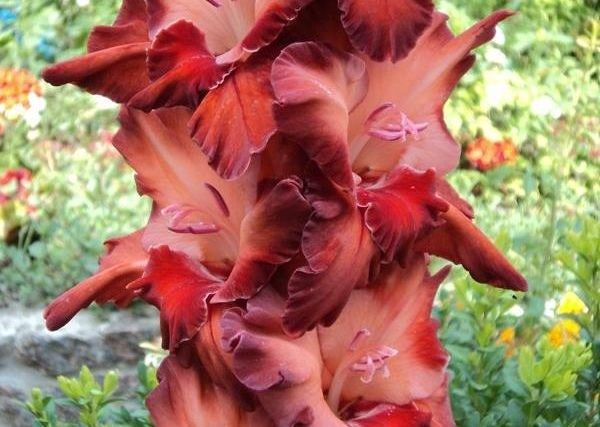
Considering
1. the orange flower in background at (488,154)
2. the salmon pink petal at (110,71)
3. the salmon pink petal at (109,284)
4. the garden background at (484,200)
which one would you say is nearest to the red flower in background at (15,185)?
the garden background at (484,200)

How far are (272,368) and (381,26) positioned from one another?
35cm

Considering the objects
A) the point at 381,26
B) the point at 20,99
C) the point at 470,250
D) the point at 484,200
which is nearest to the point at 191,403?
the point at 470,250

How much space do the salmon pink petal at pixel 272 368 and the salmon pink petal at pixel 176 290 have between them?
0.04m

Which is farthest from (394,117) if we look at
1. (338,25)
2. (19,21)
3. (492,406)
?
(19,21)

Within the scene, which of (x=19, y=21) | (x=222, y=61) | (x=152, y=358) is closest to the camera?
(x=222, y=61)

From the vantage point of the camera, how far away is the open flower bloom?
115 cm

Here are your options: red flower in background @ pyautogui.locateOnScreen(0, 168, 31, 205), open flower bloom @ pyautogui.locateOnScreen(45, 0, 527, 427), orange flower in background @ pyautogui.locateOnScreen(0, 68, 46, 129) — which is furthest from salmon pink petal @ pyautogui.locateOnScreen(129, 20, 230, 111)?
orange flower in background @ pyautogui.locateOnScreen(0, 68, 46, 129)

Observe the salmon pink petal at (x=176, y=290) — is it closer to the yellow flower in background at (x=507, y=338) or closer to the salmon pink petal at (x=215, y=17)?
the salmon pink petal at (x=215, y=17)

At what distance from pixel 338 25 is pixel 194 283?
0.31 metres

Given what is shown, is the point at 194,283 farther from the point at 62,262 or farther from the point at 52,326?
the point at 62,262

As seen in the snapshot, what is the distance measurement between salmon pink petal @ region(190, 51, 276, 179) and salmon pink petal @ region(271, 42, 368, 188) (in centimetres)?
3

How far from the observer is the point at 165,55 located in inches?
47.2

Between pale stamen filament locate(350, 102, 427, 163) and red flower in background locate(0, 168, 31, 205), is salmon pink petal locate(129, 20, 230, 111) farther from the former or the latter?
red flower in background locate(0, 168, 31, 205)

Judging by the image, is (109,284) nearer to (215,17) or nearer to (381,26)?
(215,17)
